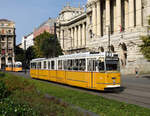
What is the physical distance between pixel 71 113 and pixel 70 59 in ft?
45.1

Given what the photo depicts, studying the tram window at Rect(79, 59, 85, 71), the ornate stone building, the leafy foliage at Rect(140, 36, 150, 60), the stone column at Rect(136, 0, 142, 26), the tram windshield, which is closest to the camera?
the tram windshield

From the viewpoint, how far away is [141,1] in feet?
162

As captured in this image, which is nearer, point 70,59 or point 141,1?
point 70,59

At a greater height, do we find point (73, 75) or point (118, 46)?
point (118, 46)

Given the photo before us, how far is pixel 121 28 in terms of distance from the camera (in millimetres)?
52781

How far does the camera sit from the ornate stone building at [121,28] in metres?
45.2

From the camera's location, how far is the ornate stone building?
148 feet

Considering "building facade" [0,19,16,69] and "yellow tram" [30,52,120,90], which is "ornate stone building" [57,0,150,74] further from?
"building facade" [0,19,16,69]

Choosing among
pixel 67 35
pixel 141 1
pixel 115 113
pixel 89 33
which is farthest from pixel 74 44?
pixel 115 113

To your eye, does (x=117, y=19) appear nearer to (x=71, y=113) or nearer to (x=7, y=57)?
(x=71, y=113)

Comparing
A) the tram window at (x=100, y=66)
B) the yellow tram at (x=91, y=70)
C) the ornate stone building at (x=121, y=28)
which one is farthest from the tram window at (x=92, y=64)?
the ornate stone building at (x=121, y=28)

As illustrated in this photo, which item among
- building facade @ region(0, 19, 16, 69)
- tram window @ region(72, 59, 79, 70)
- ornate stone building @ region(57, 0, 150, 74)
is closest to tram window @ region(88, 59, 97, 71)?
tram window @ region(72, 59, 79, 70)

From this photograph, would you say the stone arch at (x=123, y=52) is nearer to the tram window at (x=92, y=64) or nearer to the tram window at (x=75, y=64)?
the tram window at (x=75, y=64)

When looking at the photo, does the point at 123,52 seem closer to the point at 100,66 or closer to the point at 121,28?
the point at 121,28
